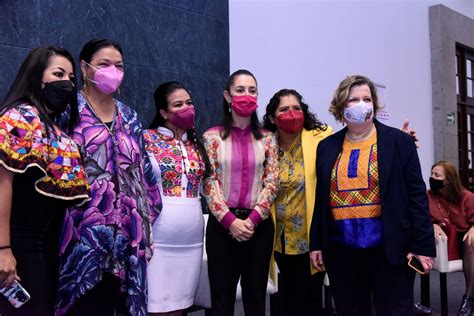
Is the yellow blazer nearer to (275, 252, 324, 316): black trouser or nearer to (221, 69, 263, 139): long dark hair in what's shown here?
(275, 252, 324, 316): black trouser

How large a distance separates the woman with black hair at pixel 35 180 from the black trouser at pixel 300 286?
3.94 feet

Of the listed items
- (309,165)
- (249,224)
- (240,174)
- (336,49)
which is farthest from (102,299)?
(336,49)

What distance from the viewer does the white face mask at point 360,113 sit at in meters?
2.17

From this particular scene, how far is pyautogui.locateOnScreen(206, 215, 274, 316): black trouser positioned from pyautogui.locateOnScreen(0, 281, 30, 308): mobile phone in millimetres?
946

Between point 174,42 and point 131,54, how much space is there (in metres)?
0.40

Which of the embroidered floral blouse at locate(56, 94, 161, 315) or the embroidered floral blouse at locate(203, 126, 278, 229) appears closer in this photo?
the embroidered floral blouse at locate(56, 94, 161, 315)

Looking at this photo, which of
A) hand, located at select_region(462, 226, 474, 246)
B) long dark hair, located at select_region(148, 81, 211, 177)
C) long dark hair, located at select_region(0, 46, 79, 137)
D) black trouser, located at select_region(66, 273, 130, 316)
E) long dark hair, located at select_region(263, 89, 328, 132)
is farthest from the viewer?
hand, located at select_region(462, 226, 474, 246)

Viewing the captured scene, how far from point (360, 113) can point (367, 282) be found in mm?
710

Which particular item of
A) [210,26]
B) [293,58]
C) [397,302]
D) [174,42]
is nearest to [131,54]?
[174,42]

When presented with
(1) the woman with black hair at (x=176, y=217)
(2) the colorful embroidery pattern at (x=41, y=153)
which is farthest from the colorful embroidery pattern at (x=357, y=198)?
(2) the colorful embroidery pattern at (x=41, y=153)

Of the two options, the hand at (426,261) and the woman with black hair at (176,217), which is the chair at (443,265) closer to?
the hand at (426,261)

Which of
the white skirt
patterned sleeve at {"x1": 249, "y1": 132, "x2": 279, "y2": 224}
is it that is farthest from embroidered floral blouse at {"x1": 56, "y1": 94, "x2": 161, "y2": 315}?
patterned sleeve at {"x1": 249, "y1": 132, "x2": 279, "y2": 224}

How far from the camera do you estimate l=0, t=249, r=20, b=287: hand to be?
1374mm

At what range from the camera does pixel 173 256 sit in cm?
219
